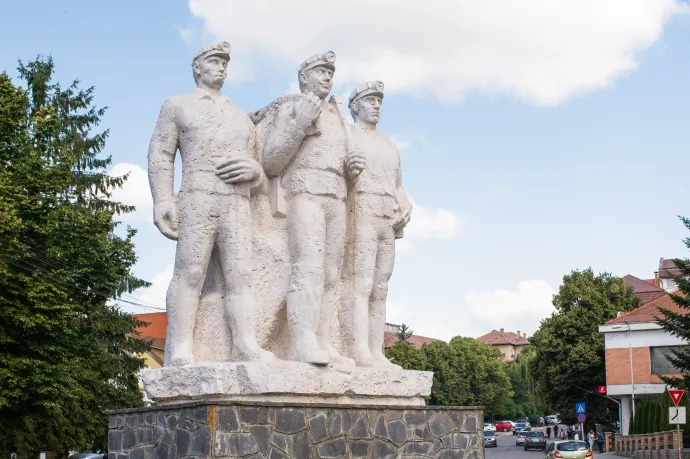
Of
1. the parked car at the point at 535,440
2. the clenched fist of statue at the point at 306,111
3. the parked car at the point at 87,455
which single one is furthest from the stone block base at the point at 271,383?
the parked car at the point at 535,440

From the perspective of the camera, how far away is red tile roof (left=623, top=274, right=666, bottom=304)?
67094 millimetres

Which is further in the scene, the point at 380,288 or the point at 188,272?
the point at 380,288

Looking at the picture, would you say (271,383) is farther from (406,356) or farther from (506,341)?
(506,341)

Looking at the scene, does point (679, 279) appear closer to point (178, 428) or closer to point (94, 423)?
point (94, 423)

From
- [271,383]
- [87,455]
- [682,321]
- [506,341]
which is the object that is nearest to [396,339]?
[506,341]

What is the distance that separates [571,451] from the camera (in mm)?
27969

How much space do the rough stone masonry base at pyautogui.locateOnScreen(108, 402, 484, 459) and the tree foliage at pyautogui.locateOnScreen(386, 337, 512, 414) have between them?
5592cm

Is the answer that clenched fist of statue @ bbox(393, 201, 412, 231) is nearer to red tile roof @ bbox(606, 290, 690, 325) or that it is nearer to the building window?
red tile roof @ bbox(606, 290, 690, 325)

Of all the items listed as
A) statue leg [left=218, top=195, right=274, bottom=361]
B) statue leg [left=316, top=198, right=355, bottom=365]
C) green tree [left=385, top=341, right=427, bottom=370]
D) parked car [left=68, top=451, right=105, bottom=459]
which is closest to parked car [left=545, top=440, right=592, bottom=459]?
parked car [left=68, top=451, right=105, bottom=459]

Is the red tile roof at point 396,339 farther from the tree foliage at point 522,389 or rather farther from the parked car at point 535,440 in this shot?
the parked car at point 535,440

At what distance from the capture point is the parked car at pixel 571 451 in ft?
91.0

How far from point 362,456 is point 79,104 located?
2605 centimetres

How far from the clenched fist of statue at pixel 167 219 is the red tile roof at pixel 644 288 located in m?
61.3

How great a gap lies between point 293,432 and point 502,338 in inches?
4741
